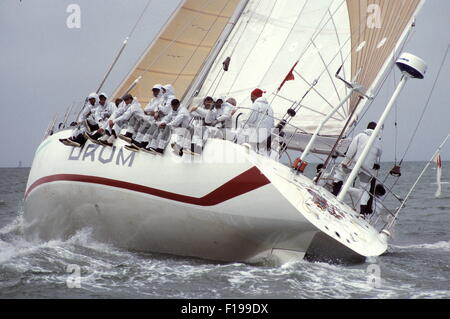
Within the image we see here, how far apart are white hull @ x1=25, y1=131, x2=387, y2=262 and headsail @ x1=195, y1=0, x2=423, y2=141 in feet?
9.37

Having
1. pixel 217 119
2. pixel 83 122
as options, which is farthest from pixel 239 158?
pixel 83 122

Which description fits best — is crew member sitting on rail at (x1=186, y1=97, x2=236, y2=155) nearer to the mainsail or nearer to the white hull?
the white hull

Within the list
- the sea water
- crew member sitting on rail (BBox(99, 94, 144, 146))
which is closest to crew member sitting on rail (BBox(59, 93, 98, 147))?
crew member sitting on rail (BBox(99, 94, 144, 146))

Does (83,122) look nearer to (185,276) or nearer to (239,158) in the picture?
(239,158)

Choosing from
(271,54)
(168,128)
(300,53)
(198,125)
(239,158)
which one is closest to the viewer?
(239,158)

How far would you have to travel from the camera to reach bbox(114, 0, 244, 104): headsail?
13.6m

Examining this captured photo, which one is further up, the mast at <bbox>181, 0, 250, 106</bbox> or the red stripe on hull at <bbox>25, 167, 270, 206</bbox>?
the mast at <bbox>181, 0, 250, 106</bbox>

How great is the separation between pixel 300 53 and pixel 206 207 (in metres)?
5.20

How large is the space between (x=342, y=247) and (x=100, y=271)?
8.28ft

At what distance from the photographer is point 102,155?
10.4m

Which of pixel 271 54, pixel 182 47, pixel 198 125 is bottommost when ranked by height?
pixel 198 125
